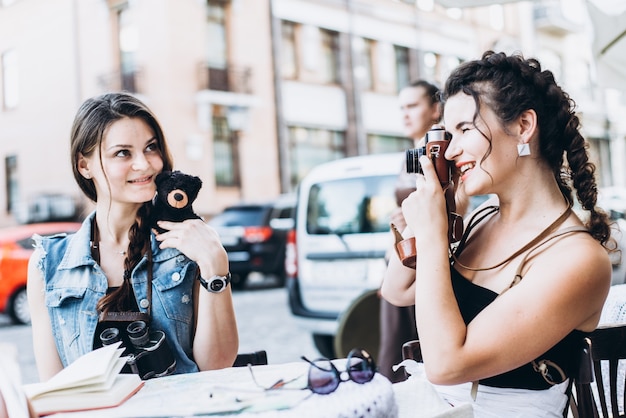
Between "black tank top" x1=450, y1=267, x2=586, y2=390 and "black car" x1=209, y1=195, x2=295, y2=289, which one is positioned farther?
"black car" x1=209, y1=195, x2=295, y2=289

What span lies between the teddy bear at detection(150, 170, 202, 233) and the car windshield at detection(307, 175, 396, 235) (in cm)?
394

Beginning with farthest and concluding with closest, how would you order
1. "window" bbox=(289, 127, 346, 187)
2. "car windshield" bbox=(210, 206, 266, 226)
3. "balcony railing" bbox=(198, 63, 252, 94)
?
"window" bbox=(289, 127, 346, 187) < "balcony railing" bbox=(198, 63, 252, 94) < "car windshield" bbox=(210, 206, 266, 226)

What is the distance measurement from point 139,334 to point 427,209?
2.86 ft

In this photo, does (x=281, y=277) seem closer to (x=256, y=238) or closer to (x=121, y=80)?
(x=256, y=238)

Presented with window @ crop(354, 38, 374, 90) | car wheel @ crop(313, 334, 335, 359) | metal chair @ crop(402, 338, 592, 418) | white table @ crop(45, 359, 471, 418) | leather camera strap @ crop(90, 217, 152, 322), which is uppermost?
window @ crop(354, 38, 374, 90)

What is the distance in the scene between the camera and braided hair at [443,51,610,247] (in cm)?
190

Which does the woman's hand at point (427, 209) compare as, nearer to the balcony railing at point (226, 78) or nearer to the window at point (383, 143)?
the balcony railing at point (226, 78)

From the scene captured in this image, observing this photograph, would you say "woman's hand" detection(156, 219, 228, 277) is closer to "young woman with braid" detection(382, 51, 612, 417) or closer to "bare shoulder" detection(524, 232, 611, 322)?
"young woman with braid" detection(382, 51, 612, 417)

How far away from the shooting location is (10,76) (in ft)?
22.6

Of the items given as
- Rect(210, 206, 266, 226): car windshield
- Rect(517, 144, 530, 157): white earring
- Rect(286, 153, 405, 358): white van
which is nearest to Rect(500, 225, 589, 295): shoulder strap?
Rect(517, 144, 530, 157): white earring

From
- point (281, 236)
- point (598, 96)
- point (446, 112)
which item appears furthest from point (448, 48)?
point (446, 112)

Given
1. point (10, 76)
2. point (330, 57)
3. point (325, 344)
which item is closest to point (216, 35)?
Answer: point (330, 57)

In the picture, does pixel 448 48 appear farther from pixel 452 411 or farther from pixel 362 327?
pixel 452 411

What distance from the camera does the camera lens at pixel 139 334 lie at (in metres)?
1.94
